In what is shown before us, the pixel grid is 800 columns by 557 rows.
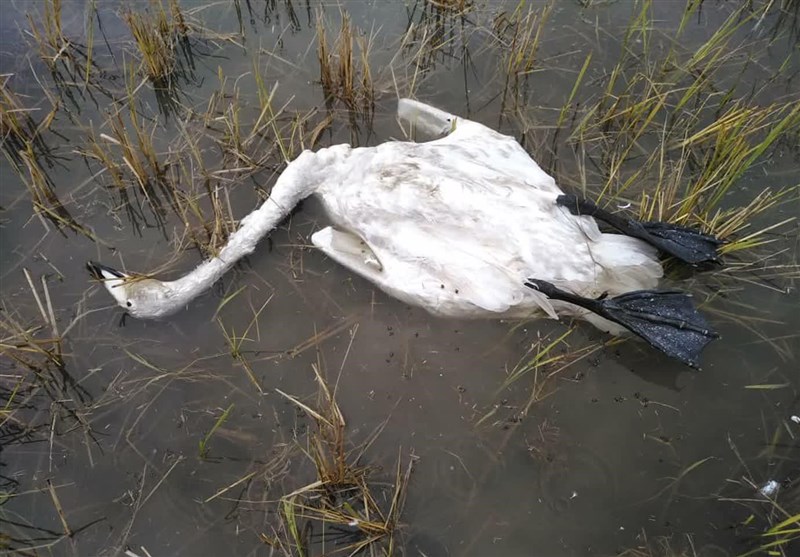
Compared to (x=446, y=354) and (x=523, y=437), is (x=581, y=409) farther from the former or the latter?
(x=446, y=354)

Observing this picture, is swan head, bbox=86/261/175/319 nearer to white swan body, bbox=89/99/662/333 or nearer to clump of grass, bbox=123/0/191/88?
white swan body, bbox=89/99/662/333

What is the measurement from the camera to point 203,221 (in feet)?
12.5

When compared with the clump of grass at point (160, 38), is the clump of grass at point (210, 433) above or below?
below

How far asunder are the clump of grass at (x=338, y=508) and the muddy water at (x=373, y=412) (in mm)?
84

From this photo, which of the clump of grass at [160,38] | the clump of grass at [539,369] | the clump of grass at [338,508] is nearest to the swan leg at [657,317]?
the clump of grass at [539,369]

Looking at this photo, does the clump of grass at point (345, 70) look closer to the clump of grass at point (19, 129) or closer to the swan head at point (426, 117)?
the swan head at point (426, 117)

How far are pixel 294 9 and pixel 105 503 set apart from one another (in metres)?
4.08

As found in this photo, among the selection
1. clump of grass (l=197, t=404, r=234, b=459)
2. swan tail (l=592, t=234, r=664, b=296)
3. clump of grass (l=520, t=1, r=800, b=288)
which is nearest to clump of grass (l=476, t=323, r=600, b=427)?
swan tail (l=592, t=234, r=664, b=296)

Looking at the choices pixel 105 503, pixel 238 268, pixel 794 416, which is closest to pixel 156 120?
pixel 238 268

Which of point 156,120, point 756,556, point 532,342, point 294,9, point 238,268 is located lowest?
point 756,556

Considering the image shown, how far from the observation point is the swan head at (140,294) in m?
3.48

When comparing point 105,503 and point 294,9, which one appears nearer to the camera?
point 105,503

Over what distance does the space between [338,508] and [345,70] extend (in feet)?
9.67

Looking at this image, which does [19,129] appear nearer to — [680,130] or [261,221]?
[261,221]
